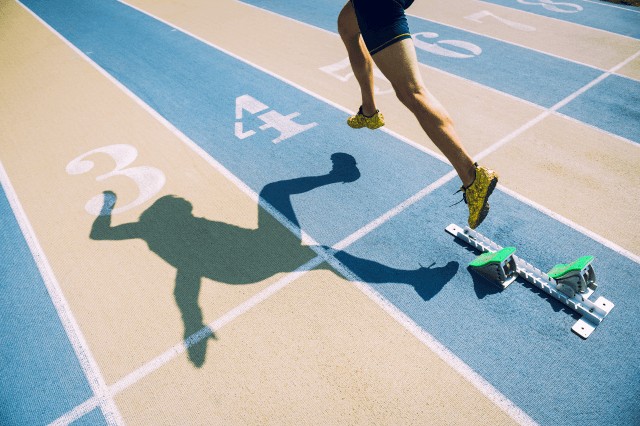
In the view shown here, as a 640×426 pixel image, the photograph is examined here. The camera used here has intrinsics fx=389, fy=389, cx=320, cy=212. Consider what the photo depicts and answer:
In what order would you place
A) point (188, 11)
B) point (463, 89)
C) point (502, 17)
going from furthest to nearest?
point (188, 11) < point (502, 17) < point (463, 89)

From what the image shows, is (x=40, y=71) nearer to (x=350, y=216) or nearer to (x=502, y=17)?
(x=350, y=216)

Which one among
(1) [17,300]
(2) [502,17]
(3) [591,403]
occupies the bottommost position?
(1) [17,300]

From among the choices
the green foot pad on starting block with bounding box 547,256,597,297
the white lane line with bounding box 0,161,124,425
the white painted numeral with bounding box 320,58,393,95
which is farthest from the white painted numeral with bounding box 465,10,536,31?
the white lane line with bounding box 0,161,124,425

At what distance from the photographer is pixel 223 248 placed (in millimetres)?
3789

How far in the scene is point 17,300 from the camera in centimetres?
354

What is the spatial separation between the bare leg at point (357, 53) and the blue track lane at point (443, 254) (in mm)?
768

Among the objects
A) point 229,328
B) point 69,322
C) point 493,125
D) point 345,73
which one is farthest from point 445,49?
point 69,322

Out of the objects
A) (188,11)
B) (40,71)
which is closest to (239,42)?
(188,11)

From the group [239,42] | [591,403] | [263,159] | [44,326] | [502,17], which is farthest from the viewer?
[502,17]

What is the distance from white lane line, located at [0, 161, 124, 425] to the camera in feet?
9.11

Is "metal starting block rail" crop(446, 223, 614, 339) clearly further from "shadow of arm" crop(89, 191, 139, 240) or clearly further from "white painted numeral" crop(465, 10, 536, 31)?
"white painted numeral" crop(465, 10, 536, 31)

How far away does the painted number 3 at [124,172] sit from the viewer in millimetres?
4441

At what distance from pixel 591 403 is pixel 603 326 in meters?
0.68

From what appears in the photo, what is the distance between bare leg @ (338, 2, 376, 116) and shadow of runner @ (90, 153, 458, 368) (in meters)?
0.83
